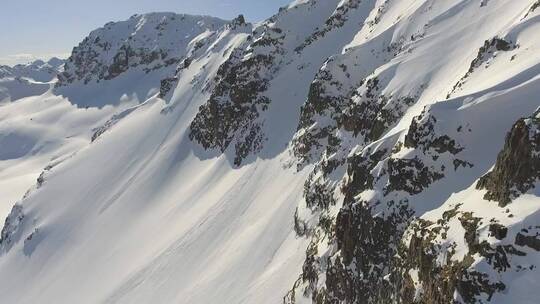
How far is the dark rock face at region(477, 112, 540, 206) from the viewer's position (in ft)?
58.7

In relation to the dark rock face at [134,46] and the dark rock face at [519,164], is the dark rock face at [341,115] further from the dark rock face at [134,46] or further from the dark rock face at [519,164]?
the dark rock face at [134,46]

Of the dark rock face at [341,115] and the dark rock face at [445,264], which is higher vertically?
the dark rock face at [341,115]

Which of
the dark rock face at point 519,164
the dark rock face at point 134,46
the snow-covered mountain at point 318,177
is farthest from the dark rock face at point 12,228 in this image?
the dark rock face at point 134,46

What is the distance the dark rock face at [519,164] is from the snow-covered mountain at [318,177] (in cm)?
5

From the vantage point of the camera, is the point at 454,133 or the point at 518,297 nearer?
the point at 518,297

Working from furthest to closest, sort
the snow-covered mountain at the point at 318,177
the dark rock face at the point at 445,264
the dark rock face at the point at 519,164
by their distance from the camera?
the snow-covered mountain at the point at 318,177
the dark rock face at the point at 519,164
the dark rock face at the point at 445,264

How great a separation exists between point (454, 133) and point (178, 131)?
168ft

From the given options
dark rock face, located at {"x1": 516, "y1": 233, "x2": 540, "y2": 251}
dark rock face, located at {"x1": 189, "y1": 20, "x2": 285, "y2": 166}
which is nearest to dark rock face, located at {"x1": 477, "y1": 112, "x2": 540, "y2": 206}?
dark rock face, located at {"x1": 516, "y1": 233, "x2": 540, "y2": 251}

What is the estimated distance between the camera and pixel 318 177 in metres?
37.1

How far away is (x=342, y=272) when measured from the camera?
25484mm

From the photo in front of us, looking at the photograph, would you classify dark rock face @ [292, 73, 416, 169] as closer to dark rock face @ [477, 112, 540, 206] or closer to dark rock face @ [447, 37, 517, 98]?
dark rock face @ [447, 37, 517, 98]

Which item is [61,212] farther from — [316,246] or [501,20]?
[501,20]

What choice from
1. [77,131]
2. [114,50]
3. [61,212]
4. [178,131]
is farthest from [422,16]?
[114,50]

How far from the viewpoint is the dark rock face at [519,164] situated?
704 inches
